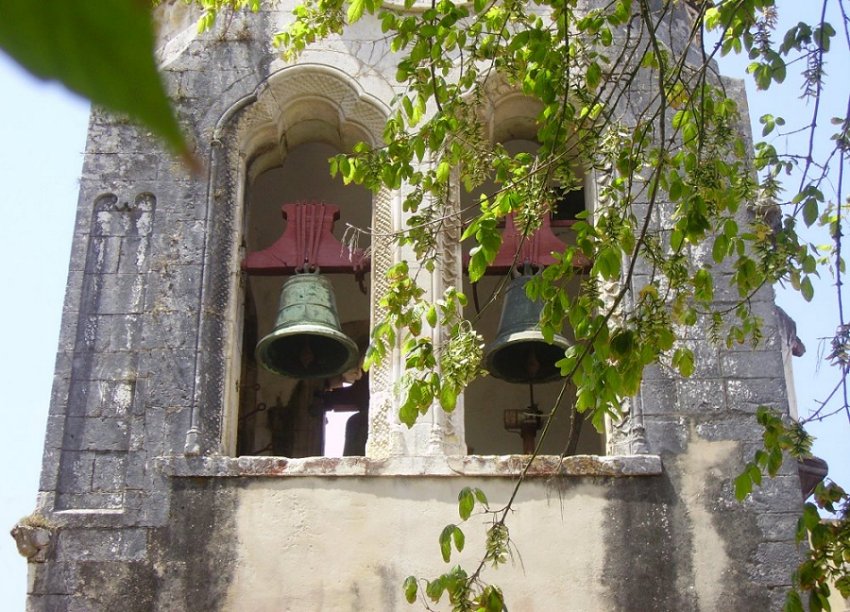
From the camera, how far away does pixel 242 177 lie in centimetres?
730

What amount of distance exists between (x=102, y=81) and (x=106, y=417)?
237 inches

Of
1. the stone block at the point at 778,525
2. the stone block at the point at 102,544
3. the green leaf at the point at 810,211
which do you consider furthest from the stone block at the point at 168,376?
the green leaf at the point at 810,211

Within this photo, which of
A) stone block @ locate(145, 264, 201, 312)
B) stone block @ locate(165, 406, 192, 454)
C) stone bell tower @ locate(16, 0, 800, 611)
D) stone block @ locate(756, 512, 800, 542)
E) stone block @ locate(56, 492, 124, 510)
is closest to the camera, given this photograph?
stone bell tower @ locate(16, 0, 800, 611)

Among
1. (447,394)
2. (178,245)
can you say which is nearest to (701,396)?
(447,394)

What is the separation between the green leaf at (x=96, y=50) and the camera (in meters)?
0.48

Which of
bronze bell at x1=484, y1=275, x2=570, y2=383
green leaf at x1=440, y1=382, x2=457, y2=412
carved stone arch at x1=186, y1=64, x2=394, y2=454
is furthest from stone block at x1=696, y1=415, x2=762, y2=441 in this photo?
green leaf at x1=440, y1=382, x2=457, y2=412

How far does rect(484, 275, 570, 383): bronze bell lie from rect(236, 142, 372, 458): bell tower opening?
0.82 m

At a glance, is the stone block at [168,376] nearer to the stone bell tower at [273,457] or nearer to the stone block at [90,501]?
the stone bell tower at [273,457]

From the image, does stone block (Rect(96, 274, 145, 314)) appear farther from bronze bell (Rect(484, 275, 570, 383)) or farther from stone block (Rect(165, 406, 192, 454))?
bronze bell (Rect(484, 275, 570, 383))

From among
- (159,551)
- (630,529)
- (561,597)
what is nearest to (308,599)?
(159,551)

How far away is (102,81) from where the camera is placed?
1.59 feet

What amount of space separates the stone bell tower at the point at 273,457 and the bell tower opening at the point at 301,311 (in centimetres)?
4

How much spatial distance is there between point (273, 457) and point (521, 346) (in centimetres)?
153

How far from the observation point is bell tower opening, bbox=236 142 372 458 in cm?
692
